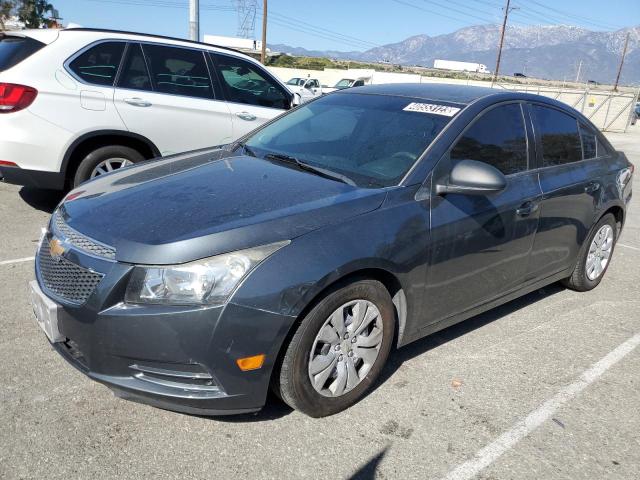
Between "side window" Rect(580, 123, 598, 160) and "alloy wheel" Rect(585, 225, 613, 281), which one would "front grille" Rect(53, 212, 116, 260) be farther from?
"alloy wheel" Rect(585, 225, 613, 281)

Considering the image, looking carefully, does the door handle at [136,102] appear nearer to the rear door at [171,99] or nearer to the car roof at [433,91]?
the rear door at [171,99]

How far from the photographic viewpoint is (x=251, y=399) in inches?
97.5

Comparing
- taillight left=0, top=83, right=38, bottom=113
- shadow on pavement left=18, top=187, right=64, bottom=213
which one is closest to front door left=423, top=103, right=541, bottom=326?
taillight left=0, top=83, right=38, bottom=113

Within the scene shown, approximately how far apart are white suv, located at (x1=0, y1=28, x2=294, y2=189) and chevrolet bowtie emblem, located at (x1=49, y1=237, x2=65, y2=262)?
113 inches

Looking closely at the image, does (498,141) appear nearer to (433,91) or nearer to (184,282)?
(433,91)

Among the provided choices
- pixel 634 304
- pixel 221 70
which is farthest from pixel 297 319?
pixel 221 70

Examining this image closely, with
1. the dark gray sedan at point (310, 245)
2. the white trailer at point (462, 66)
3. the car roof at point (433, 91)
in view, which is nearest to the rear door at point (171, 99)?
the dark gray sedan at point (310, 245)

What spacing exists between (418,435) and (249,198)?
144 centimetres

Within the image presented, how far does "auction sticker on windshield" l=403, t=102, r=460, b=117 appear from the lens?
3.38 meters

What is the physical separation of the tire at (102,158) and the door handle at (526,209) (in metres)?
3.90

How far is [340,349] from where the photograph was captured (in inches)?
108

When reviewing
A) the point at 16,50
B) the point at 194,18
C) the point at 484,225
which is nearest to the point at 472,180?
the point at 484,225

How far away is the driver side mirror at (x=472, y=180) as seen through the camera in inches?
118

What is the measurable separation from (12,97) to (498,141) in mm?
4268
